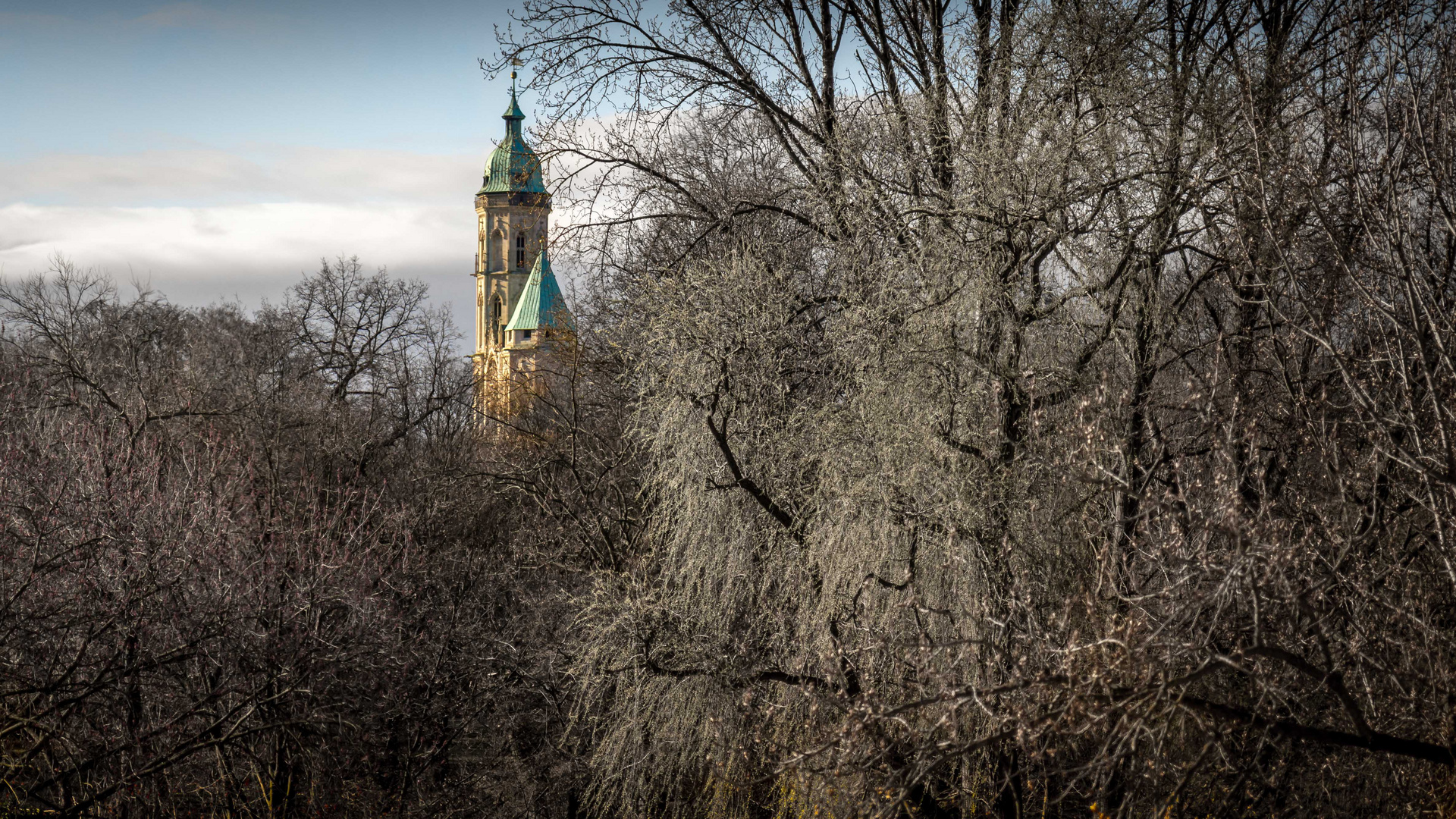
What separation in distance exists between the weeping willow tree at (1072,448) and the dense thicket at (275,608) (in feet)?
6.69

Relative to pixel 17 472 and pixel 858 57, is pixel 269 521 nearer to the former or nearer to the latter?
pixel 17 472

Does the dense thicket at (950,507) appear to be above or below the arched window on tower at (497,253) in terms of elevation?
below

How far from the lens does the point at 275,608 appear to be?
30.5ft

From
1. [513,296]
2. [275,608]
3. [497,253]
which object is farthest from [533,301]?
[275,608]

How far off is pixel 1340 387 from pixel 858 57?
5785 millimetres

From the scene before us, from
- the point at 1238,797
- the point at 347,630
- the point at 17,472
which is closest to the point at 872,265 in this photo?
the point at 1238,797

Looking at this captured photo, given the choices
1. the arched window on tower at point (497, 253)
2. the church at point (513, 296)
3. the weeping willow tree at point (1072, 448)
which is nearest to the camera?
the weeping willow tree at point (1072, 448)

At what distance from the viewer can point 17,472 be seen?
421 inches

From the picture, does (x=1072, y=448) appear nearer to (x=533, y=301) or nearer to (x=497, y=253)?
(x=533, y=301)

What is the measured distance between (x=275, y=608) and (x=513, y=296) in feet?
230

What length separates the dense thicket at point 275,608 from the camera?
8.38m

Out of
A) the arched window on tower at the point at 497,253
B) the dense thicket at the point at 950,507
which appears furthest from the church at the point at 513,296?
the dense thicket at the point at 950,507

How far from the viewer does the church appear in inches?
475

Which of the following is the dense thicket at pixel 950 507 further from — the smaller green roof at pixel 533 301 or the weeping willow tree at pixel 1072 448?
the smaller green roof at pixel 533 301
